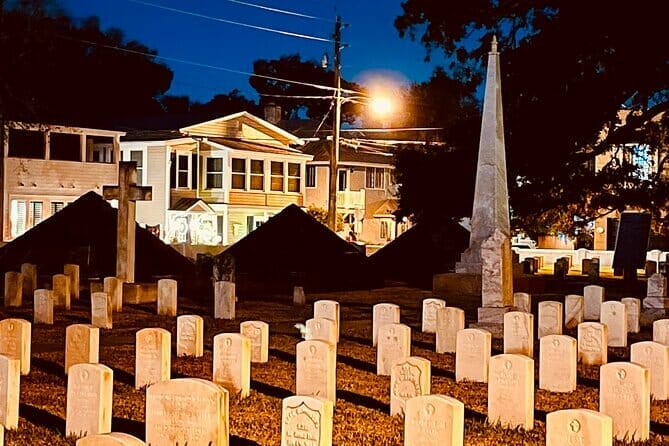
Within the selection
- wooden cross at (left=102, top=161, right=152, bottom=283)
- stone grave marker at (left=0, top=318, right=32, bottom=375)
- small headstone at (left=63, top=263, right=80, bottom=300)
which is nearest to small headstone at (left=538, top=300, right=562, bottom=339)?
stone grave marker at (left=0, top=318, right=32, bottom=375)

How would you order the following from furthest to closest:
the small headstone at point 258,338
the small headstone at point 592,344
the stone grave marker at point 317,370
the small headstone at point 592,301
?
the small headstone at point 592,301, the small headstone at point 592,344, the small headstone at point 258,338, the stone grave marker at point 317,370

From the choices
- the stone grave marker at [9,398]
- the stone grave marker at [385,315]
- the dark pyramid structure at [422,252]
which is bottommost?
the stone grave marker at [9,398]

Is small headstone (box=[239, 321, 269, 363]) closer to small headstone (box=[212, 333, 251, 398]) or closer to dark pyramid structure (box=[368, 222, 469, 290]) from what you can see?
small headstone (box=[212, 333, 251, 398])

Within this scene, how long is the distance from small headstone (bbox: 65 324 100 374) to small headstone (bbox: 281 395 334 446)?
482 cm

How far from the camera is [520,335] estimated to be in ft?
46.6

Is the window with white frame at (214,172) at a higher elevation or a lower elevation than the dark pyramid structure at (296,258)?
higher

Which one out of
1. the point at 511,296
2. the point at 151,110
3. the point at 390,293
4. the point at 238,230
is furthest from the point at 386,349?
the point at 151,110

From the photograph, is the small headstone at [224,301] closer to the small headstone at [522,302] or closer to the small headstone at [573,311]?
the small headstone at [522,302]

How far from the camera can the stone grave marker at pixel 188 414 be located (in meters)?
8.16

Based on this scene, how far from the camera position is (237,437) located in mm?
9172

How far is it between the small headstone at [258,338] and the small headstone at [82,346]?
6.42ft

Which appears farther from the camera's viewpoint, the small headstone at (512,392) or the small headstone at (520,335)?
the small headstone at (520,335)

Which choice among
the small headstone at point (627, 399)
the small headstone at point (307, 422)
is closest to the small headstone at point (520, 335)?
the small headstone at point (627, 399)

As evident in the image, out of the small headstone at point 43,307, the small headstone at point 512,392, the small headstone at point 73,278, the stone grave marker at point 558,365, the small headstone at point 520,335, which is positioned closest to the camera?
the small headstone at point 512,392
